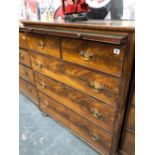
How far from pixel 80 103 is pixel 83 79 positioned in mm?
246

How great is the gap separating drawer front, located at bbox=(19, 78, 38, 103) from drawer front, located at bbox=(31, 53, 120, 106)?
1.76ft

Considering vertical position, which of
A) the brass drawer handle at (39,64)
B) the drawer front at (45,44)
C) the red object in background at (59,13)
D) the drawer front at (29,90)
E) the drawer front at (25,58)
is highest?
the red object in background at (59,13)

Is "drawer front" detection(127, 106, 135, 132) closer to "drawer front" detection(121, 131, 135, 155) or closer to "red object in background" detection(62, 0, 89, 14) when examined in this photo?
"drawer front" detection(121, 131, 135, 155)

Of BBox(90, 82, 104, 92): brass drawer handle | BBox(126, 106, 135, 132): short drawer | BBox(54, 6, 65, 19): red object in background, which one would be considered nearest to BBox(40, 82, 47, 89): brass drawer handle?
BBox(90, 82, 104, 92): brass drawer handle

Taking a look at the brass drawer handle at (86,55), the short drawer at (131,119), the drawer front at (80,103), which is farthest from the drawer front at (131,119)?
the brass drawer handle at (86,55)

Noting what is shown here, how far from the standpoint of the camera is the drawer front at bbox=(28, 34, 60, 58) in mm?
1118

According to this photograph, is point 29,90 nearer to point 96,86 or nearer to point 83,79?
point 83,79

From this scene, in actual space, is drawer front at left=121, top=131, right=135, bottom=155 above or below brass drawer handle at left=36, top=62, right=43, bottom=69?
below

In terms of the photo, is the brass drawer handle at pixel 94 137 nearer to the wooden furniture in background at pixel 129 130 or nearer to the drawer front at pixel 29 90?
the wooden furniture in background at pixel 129 130

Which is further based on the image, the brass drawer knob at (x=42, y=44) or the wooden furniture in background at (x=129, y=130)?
the brass drawer knob at (x=42, y=44)

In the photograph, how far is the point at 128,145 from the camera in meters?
1.11

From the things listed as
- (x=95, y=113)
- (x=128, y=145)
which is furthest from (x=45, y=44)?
(x=128, y=145)

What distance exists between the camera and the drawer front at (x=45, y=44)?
1.12 m

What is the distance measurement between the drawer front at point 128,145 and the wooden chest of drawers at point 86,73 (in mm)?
63
